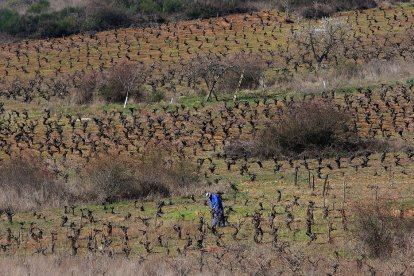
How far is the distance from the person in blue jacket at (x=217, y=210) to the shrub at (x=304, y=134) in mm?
8949

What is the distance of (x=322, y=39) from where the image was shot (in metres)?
48.4

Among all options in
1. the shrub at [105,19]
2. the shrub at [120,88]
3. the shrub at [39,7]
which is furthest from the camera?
the shrub at [39,7]

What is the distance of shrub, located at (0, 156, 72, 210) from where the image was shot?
2531 centimetres

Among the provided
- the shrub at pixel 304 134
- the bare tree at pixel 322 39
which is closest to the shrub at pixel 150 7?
the bare tree at pixel 322 39

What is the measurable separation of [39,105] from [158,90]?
4.86 meters

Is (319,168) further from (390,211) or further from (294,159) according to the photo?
(390,211)

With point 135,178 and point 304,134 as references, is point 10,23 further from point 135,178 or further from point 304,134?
point 135,178

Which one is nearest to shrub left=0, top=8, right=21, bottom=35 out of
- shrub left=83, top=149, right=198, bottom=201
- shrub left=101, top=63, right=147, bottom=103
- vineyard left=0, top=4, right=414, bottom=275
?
vineyard left=0, top=4, right=414, bottom=275

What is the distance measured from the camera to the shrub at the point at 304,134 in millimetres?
30812

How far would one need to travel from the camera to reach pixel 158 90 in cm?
4316

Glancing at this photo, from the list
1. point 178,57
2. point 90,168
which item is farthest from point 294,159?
point 178,57

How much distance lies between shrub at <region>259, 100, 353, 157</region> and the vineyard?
0.19 metres

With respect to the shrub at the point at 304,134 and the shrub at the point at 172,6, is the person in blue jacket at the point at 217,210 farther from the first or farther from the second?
the shrub at the point at 172,6

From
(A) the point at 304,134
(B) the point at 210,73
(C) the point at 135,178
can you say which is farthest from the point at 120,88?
(C) the point at 135,178
